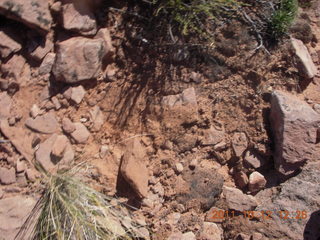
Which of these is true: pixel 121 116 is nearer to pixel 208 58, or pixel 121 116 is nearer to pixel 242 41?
pixel 208 58

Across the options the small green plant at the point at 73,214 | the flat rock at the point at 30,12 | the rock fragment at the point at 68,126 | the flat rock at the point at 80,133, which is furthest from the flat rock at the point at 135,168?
the flat rock at the point at 30,12

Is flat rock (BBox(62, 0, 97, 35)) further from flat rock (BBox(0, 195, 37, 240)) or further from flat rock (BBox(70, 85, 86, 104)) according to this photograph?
flat rock (BBox(0, 195, 37, 240))

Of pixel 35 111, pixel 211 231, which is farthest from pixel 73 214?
pixel 211 231

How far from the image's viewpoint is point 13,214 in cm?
239

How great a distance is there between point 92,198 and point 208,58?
1.33 metres

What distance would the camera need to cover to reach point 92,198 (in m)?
2.45

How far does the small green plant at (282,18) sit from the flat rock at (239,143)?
0.79 metres

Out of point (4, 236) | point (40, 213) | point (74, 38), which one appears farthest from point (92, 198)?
point (74, 38)

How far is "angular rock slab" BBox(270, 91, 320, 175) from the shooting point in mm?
2527

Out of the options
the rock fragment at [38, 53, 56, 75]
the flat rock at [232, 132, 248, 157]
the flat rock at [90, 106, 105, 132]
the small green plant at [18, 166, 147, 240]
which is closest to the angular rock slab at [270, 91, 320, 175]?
the flat rock at [232, 132, 248, 157]
